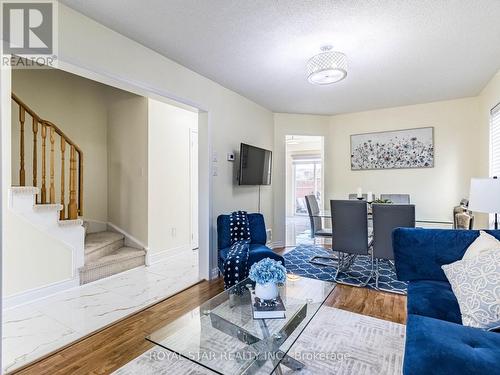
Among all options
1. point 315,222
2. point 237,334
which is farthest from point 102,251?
point 315,222

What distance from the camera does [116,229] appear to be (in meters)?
4.23

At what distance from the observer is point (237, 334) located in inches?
60.9

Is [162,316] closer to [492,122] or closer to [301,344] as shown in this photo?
[301,344]

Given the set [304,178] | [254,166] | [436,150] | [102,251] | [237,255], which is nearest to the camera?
[237,255]

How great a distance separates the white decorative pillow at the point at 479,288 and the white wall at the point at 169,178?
3548mm

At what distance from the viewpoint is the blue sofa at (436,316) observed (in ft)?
3.22

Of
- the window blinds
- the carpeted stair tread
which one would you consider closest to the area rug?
the carpeted stair tread

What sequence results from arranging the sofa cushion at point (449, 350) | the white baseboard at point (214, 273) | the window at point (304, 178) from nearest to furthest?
1. the sofa cushion at point (449, 350)
2. the white baseboard at point (214, 273)
3. the window at point (304, 178)

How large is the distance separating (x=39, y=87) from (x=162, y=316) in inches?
142

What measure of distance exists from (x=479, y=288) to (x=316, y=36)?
2.17m

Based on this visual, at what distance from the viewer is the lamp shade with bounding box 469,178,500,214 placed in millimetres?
2113

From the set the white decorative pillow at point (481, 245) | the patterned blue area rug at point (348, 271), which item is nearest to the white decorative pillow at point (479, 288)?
the white decorative pillow at point (481, 245)

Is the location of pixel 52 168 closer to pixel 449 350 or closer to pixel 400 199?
pixel 449 350

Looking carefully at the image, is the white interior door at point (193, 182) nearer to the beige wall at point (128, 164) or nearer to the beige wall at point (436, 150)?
the beige wall at point (128, 164)
